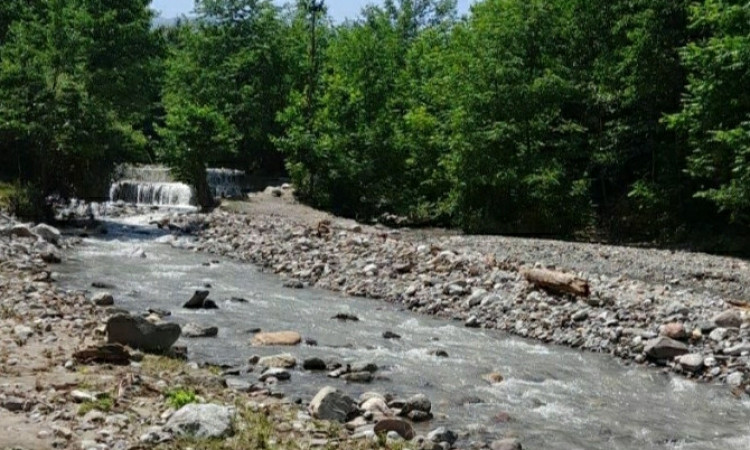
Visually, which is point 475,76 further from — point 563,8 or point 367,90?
point 367,90

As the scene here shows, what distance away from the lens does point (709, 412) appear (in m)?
8.62

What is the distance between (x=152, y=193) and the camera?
3397cm

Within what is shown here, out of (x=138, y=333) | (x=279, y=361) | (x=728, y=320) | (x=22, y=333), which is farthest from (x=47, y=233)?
(x=728, y=320)

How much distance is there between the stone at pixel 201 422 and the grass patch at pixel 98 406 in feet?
2.04

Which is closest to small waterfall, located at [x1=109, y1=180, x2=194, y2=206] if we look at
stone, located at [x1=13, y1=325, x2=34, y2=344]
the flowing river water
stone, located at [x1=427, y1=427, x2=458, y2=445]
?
the flowing river water

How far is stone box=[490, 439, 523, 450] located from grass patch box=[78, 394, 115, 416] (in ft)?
10.8

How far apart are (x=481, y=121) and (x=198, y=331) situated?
19.0 m

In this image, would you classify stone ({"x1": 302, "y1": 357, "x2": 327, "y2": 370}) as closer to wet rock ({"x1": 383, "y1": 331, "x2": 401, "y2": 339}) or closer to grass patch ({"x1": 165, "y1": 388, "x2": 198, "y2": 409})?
wet rock ({"x1": 383, "y1": 331, "x2": 401, "y2": 339})

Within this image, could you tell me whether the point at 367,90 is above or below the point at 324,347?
above

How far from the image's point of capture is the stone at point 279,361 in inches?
365

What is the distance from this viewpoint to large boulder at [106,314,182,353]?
29.7 feet

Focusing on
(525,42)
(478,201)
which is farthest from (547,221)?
(525,42)

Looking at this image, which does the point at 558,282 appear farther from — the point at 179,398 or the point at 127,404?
the point at 127,404

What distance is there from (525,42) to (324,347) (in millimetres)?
20270
